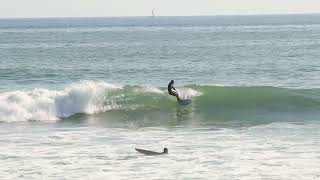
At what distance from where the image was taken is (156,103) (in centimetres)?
3164

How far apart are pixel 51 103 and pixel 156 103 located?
192 inches

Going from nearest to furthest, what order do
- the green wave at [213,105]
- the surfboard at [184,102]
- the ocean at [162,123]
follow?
the ocean at [162,123]
the green wave at [213,105]
the surfboard at [184,102]

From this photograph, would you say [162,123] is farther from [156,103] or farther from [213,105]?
[213,105]

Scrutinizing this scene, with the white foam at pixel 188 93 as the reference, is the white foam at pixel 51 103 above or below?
below

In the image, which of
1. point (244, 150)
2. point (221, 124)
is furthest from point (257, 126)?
point (244, 150)

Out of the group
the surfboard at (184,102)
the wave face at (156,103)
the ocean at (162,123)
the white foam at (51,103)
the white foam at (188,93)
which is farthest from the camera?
the white foam at (188,93)

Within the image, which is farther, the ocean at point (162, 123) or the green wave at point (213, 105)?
the green wave at point (213, 105)

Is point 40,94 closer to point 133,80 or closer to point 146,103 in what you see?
point 146,103

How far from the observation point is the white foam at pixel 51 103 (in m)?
28.2

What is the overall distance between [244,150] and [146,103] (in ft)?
42.0

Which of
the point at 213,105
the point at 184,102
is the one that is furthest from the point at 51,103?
the point at 213,105

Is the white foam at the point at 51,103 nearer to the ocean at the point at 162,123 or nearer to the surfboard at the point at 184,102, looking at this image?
the ocean at the point at 162,123

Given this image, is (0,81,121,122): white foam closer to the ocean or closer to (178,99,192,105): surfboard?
the ocean

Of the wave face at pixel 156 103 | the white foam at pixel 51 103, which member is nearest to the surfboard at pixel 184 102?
the wave face at pixel 156 103
